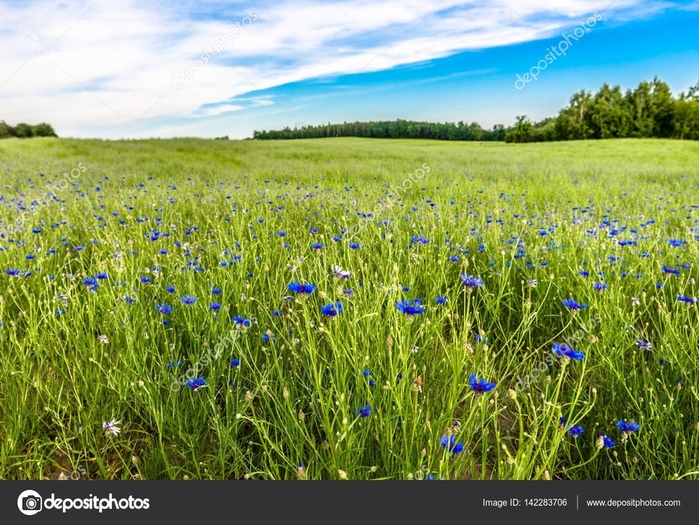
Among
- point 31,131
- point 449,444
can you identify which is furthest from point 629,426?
point 31,131

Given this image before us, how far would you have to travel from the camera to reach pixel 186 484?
51.0 inches

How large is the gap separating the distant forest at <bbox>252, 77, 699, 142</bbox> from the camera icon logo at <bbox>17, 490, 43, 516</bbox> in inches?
1277

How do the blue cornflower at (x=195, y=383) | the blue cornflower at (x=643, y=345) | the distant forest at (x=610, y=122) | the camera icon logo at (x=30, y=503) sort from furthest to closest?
the distant forest at (x=610, y=122) < the blue cornflower at (x=643, y=345) < the blue cornflower at (x=195, y=383) < the camera icon logo at (x=30, y=503)

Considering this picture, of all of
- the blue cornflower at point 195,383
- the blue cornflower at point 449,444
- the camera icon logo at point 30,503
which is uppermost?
the blue cornflower at point 195,383

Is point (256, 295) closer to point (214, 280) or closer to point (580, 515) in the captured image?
point (214, 280)

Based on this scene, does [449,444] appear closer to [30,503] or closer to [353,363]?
[353,363]

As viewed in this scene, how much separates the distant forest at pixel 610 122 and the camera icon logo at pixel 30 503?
106 ft

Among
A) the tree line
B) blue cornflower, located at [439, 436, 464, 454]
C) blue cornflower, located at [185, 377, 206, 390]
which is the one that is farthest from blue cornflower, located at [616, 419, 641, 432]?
the tree line

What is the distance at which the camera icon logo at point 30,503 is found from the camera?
1301 millimetres

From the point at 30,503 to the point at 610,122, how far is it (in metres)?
45.7

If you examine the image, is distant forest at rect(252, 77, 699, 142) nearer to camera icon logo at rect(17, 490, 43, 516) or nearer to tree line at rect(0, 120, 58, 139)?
tree line at rect(0, 120, 58, 139)

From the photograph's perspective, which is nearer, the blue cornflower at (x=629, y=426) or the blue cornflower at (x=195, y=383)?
the blue cornflower at (x=629, y=426)

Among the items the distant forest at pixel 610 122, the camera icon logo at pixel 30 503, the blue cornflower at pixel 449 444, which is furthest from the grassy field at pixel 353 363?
the distant forest at pixel 610 122

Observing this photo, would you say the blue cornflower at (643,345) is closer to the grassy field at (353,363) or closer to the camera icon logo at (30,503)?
the grassy field at (353,363)
